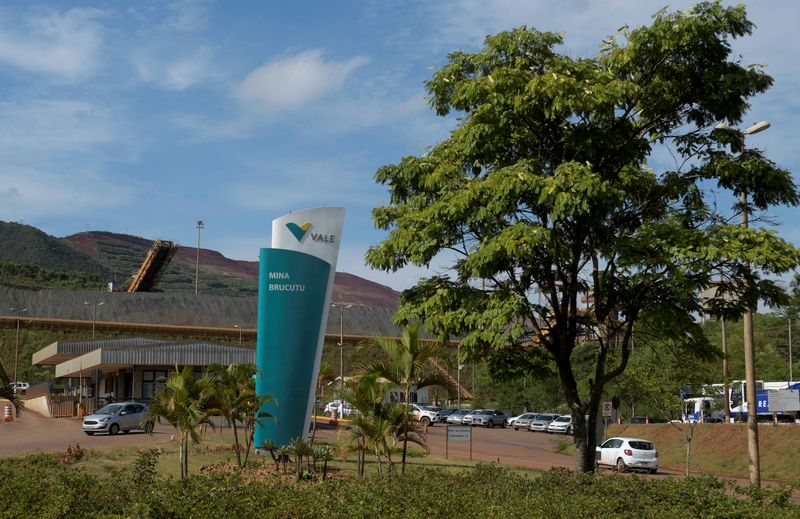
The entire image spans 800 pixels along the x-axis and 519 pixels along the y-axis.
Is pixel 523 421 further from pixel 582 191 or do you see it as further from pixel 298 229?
pixel 582 191

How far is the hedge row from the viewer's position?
9938mm

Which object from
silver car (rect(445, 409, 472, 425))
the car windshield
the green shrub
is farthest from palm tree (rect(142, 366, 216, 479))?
silver car (rect(445, 409, 472, 425))

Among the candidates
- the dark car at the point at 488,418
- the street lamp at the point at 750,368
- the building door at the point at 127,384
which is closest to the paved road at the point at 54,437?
the building door at the point at 127,384

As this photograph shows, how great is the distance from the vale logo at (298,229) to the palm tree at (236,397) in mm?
4683

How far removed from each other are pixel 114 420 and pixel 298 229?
17.7 meters

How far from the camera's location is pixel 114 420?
39.6m

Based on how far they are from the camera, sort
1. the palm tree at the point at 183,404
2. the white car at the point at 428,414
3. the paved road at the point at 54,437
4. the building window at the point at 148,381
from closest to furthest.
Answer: the palm tree at the point at 183,404 < the paved road at the point at 54,437 < the building window at the point at 148,381 < the white car at the point at 428,414

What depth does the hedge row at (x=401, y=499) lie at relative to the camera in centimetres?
994

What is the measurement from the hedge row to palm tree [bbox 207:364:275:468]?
9.44 meters

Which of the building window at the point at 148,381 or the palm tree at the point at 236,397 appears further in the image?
the building window at the point at 148,381

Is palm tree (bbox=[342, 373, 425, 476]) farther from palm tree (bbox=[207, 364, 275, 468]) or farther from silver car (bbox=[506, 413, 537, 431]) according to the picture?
silver car (bbox=[506, 413, 537, 431])

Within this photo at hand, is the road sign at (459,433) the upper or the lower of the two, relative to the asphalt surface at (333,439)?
upper

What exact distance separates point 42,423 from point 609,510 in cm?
4505

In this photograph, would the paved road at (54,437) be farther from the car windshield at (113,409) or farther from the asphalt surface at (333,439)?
the car windshield at (113,409)
